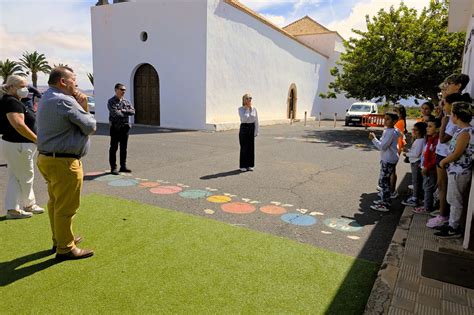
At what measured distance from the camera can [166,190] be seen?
20.1 ft

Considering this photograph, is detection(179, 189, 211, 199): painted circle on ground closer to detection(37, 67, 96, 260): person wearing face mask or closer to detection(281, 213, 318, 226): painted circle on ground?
detection(281, 213, 318, 226): painted circle on ground

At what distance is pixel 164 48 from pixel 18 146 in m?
14.1

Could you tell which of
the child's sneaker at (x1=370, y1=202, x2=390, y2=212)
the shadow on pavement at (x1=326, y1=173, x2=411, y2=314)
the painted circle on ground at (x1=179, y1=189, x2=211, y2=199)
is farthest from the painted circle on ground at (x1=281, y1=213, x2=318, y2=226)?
the painted circle on ground at (x1=179, y1=189, x2=211, y2=199)

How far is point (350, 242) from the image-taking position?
413 cm

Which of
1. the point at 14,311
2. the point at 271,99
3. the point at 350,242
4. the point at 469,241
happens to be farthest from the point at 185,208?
the point at 271,99

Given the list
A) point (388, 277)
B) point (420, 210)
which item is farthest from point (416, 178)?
point (388, 277)

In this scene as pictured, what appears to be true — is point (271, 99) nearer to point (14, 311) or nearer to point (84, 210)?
point (84, 210)

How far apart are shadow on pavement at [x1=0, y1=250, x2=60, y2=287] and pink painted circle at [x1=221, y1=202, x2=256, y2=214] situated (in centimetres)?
245

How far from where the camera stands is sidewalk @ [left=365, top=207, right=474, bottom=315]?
271 centimetres

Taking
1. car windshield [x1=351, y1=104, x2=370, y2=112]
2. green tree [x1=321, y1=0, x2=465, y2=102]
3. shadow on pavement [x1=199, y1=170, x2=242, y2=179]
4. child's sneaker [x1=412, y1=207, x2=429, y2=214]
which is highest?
green tree [x1=321, y1=0, x2=465, y2=102]

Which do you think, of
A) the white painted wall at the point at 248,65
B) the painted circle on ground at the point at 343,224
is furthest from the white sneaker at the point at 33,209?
the white painted wall at the point at 248,65

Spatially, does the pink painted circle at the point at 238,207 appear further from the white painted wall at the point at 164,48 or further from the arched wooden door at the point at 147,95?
the arched wooden door at the point at 147,95

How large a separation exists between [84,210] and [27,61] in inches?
1911

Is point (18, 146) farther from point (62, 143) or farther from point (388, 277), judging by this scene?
point (388, 277)
